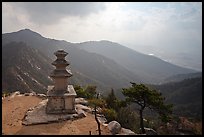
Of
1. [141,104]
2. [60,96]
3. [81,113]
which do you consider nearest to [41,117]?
[60,96]

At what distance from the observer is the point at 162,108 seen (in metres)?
11.8

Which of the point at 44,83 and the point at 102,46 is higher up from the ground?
the point at 102,46

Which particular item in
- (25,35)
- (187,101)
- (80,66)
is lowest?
(187,101)

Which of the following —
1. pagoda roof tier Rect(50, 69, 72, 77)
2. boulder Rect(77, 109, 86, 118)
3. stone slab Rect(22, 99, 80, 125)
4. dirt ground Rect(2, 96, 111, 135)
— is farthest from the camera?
pagoda roof tier Rect(50, 69, 72, 77)

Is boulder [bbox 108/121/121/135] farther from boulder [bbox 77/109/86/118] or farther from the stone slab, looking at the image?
the stone slab

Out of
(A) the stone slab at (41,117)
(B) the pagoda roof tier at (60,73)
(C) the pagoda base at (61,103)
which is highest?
(B) the pagoda roof tier at (60,73)

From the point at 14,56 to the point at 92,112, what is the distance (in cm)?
5644

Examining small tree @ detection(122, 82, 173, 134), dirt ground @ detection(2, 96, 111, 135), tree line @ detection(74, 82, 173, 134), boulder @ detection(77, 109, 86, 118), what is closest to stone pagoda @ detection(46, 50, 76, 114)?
boulder @ detection(77, 109, 86, 118)

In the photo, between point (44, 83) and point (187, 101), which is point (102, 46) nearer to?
point (44, 83)

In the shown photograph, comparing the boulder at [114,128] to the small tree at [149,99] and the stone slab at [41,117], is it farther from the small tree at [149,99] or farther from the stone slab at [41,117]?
the stone slab at [41,117]

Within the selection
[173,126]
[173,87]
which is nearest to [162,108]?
[173,126]

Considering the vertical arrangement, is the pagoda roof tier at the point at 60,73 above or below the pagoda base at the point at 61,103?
above

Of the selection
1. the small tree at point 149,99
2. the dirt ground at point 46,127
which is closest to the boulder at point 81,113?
the dirt ground at point 46,127

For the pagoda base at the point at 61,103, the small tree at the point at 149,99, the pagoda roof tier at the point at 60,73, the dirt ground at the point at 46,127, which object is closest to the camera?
the dirt ground at the point at 46,127
